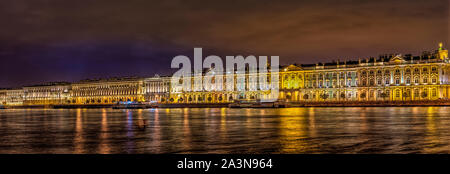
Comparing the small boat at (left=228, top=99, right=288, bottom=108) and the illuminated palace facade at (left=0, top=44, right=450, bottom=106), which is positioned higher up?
the illuminated palace facade at (left=0, top=44, right=450, bottom=106)

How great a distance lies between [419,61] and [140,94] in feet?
277

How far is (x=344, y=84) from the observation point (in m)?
109

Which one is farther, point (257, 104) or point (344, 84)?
point (344, 84)

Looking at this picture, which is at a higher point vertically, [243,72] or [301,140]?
[243,72]

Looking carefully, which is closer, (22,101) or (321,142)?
(321,142)

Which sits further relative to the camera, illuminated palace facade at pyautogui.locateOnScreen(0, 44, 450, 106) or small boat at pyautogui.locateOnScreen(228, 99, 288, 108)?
illuminated palace facade at pyautogui.locateOnScreen(0, 44, 450, 106)

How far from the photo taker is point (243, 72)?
12662cm

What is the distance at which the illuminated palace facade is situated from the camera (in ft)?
316

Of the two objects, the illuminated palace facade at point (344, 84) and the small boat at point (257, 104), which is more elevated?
the illuminated palace facade at point (344, 84)

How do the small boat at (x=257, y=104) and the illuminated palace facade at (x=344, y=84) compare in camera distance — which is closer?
the small boat at (x=257, y=104)

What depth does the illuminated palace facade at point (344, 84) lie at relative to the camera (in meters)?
96.2
